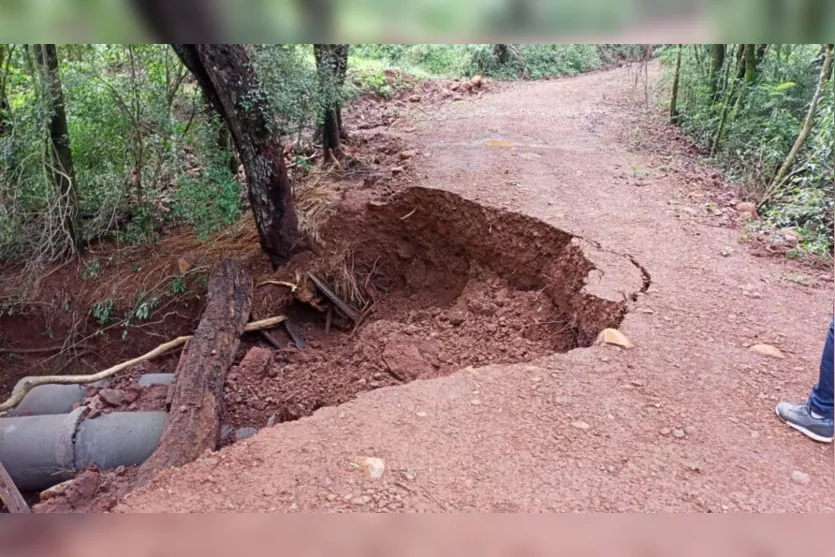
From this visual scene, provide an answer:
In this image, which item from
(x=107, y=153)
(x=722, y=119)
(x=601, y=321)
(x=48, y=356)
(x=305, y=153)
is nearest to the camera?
(x=601, y=321)

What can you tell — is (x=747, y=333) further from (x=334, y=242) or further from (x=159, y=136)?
(x=159, y=136)

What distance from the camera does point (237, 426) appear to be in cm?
466

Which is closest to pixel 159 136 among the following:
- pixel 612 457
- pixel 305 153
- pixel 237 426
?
pixel 305 153

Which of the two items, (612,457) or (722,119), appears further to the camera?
(722,119)

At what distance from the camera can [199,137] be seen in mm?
6211

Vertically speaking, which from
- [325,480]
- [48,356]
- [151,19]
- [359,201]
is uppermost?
[151,19]

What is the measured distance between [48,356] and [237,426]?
3245 mm

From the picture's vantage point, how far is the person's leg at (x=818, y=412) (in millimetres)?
2824

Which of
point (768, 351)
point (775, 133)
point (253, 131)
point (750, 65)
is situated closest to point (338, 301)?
point (253, 131)

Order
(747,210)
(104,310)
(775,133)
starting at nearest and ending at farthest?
(747,210) → (104,310) → (775,133)

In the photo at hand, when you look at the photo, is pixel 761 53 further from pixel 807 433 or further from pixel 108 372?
pixel 108 372

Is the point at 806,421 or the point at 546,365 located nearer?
the point at 806,421

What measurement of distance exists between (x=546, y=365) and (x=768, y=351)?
1.48 metres

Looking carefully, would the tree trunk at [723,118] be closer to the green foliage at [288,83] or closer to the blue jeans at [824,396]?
the green foliage at [288,83]
